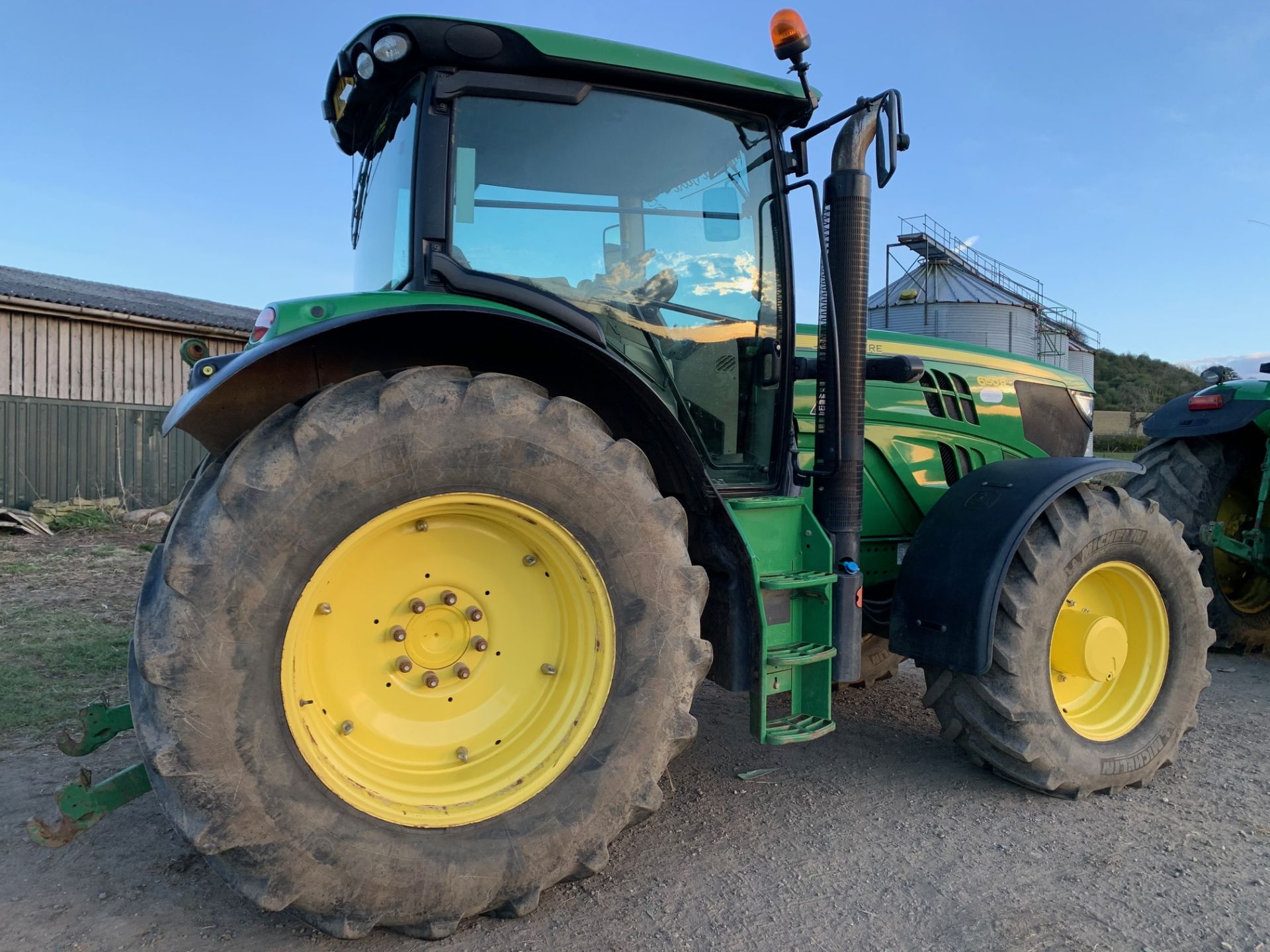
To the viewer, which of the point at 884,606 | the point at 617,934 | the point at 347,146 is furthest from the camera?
the point at 884,606

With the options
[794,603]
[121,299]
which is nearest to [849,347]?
[794,603]

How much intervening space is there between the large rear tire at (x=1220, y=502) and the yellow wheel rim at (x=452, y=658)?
183 inches

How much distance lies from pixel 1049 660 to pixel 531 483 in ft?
7.16

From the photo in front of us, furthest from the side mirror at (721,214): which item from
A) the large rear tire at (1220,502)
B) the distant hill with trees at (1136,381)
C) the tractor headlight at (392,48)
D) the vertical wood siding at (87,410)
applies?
the distant hill with trees at (1136,381)

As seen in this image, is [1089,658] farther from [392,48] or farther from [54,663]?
[54,663]

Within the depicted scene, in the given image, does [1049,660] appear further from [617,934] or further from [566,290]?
[566,290]

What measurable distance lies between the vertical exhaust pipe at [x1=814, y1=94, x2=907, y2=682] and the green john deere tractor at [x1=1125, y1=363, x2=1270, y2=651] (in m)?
3.50

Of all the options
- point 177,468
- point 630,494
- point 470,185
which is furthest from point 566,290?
point 177,468

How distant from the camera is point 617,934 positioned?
231 centimetres

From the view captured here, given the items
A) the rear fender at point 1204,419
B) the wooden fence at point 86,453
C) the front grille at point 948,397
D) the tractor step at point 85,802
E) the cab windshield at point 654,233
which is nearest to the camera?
the tractor step at point 85,802

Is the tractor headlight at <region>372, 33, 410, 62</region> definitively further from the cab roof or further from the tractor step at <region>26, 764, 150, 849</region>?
the tractor step at <region>26, 764, 150, 849</region>

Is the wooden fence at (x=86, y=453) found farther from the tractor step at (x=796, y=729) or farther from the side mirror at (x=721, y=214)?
the tractor step at (x=796, y=729)

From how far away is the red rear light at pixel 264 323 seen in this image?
7.33 ft

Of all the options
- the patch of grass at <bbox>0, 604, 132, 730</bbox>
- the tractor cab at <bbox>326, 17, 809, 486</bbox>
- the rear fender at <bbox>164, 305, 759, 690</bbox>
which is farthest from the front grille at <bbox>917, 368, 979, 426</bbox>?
the patch of grass at <bbox>0, 604, 132, 730</bbox>
